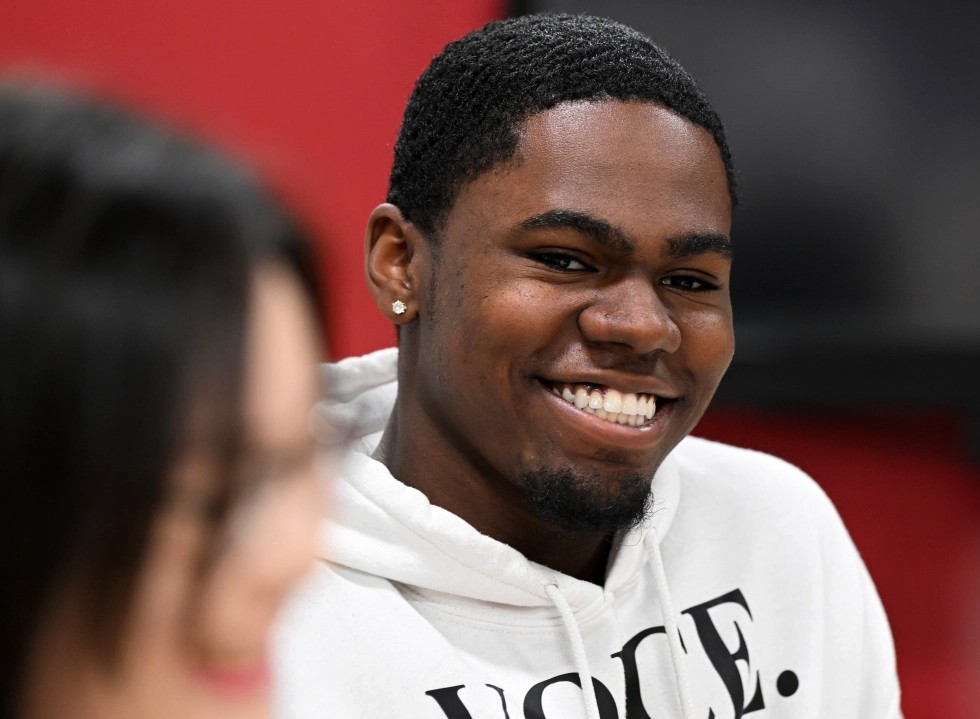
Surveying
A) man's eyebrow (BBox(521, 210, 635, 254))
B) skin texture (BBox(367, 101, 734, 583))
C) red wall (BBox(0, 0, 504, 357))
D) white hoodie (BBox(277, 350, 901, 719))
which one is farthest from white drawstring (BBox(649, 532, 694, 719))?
red wall (BBox(0, 0, 504, 357))

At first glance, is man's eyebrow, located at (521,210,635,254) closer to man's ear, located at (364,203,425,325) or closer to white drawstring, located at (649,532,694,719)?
man's ear, located at (364,203,425,325)

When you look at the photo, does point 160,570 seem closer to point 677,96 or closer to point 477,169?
point 477,169

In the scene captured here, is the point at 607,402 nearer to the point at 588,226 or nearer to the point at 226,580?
the point at 588,226

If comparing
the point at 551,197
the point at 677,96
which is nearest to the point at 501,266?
the point at 551,197

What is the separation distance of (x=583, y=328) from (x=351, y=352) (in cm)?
84

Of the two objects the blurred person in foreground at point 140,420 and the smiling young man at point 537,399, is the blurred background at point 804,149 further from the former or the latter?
the blurred person in foreground at point 140,420

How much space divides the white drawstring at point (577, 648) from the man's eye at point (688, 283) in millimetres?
291

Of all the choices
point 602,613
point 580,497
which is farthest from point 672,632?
point 580,497

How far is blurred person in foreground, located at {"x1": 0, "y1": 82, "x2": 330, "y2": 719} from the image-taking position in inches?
15.6

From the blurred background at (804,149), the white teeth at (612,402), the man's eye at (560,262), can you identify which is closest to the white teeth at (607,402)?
the white teeth at (612,402)

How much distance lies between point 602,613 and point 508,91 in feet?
1.59

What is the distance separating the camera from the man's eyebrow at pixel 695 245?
0.98m

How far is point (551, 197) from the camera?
0.97m

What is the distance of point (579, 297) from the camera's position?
0.97 metres
